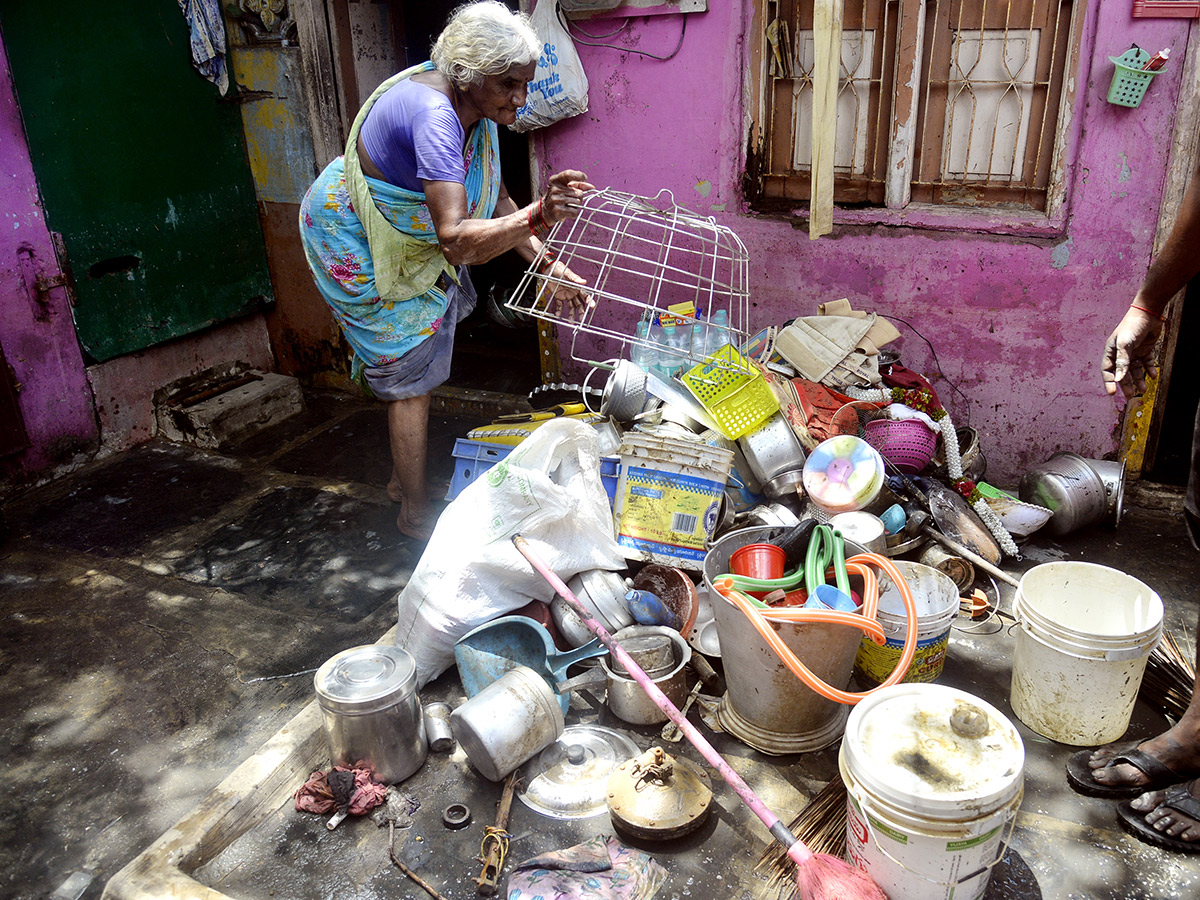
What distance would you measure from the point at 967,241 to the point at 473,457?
253 centimetres

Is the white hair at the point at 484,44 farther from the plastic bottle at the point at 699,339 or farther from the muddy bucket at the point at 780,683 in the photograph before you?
the muddy bucket at the point at 780,683

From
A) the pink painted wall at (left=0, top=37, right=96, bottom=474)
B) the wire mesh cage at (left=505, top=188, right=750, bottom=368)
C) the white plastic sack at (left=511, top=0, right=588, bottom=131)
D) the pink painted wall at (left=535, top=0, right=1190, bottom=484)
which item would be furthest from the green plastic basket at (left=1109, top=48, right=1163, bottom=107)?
the pink painted wall at (left=0, top=37, right=96, bottom=474)

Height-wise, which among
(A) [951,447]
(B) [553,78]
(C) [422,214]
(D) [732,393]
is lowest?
(A) [951,447]

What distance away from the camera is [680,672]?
285 cm

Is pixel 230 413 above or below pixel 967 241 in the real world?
below

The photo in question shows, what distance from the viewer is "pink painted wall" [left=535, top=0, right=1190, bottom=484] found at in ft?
12.1

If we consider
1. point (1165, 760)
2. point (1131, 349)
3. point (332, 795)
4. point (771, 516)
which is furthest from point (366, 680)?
point (1131, 349)

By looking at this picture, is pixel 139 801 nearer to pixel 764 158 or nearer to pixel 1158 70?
pixel 764 158

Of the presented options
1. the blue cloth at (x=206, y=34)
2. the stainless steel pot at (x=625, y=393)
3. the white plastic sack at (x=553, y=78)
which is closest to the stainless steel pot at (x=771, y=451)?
the stainless steel pot at (x=625, y=393)

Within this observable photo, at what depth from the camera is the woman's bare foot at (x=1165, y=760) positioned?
2.47 meters

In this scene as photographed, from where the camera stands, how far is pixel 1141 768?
2.49m

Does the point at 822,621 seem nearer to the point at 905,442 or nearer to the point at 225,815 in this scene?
the point at 905,442

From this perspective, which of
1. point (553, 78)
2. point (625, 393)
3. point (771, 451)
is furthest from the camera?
point (553, 78)

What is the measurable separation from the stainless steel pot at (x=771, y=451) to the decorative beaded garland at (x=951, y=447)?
465 mm
